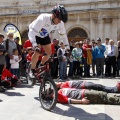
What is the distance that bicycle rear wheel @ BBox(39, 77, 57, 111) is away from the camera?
462 cm

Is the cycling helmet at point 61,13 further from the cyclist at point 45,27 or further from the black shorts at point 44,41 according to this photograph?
the black shorts at point 44,41

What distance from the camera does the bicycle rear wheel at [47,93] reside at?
15.2 feet

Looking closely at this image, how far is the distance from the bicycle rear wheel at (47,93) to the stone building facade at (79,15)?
56.9 feet

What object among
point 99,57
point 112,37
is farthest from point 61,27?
point 112,37

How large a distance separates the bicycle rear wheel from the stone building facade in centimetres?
1736

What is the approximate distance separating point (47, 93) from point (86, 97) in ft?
2.78

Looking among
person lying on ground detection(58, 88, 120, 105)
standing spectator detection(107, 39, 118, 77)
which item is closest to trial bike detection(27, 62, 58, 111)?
person lying on ground detection(58, 88, 120, 105)

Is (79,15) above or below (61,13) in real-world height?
above

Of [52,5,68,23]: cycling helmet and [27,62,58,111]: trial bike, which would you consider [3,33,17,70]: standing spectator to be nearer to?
[27,62,58,111]: trial bike

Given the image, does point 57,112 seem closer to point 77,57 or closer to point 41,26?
point 41,26

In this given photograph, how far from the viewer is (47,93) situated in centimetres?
482

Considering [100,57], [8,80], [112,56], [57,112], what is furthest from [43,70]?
[112,56]

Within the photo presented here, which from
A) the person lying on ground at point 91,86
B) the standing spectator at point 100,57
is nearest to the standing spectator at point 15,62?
the person lying on ground at point 91,86

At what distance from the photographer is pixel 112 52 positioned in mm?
11500
